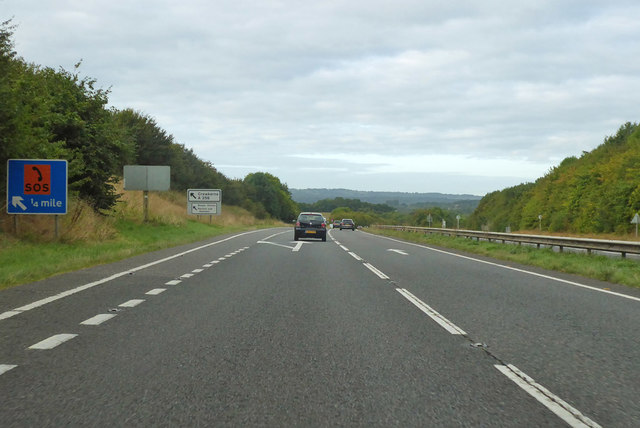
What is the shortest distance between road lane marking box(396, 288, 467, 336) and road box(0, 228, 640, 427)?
5 cm

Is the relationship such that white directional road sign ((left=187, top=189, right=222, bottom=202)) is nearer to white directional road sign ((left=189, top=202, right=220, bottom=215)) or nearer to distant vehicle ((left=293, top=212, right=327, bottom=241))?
white directional road sign ((left=189, top=202, right=220, bottom=215))

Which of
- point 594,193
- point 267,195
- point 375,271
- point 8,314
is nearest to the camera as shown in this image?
point 8,314

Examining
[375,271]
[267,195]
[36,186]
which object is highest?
[267,195]

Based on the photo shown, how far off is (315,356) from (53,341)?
8.78 ft

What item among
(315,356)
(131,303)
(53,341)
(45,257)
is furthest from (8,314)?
(45,257)

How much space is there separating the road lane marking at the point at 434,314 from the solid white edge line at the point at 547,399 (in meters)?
1.72

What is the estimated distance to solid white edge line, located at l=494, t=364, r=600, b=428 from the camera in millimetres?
4137

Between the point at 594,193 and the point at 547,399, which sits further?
the point at 594,193

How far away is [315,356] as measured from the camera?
591 centimetres

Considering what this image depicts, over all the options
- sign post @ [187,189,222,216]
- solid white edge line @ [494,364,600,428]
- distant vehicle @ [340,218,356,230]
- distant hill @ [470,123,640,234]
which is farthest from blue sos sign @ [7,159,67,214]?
distant vehicle @ [340,218,356,230]

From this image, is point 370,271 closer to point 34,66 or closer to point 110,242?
point 110,242

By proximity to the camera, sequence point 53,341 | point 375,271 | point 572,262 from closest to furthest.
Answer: point 53,341 → point 375,271 → point 572,262

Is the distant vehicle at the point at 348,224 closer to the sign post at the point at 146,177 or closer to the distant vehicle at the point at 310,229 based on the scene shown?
the sign post at the point at 146,177

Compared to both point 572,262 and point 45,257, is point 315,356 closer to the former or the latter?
point 45,257
